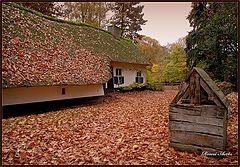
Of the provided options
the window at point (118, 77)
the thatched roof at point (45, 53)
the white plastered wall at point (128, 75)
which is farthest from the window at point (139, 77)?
the thatched roof at point (45, 53)

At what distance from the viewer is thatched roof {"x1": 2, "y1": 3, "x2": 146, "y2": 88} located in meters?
10.8

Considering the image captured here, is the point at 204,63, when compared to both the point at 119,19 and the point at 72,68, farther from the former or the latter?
the point at 119,19

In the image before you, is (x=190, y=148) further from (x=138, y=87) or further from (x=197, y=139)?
(x=138, y=87)

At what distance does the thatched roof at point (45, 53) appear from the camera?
35.4 feet

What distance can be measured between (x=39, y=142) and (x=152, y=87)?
65.3 feet

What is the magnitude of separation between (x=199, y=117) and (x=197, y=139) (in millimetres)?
566

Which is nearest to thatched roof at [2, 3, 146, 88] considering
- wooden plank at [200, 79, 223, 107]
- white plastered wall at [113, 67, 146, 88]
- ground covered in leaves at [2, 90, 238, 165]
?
ground covered in leaves at [2, 90, 238, 165]

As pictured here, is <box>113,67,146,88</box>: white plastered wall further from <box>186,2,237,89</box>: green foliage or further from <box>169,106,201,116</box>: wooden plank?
<box>169,106,201,116</box>: wooden plank

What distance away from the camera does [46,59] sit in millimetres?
12516

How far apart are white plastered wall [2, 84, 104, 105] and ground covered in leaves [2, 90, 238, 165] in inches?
54.5

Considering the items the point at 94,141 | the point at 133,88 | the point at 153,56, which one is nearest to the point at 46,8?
the point at 133,88

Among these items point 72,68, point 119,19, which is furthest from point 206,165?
point 119,19

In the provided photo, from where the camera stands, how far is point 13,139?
711cm

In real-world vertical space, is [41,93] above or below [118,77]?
below
